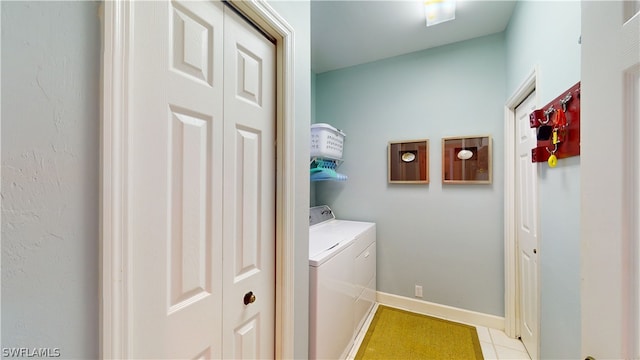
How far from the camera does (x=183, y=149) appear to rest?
2.42 feet

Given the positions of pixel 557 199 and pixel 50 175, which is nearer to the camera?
pixel 50 175

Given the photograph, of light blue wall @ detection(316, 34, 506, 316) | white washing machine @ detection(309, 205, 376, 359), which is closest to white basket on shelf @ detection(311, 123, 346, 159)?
light blue wall @ detection(316, 34, 506, 316)

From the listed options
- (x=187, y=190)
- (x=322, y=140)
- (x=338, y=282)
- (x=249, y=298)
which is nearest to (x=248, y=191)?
(x=187, y=190)

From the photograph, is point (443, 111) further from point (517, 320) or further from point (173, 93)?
point (173, 93)

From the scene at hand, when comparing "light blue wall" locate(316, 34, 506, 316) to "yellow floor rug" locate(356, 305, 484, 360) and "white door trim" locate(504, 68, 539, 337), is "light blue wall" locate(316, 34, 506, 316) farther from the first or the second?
"yellow floor rug" locate(356, 305, 484, 360)

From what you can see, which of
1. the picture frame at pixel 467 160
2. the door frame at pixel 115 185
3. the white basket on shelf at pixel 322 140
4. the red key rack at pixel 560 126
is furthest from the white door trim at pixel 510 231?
the door frame at pixel 115 185

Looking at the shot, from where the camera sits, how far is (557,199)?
127 centimetres

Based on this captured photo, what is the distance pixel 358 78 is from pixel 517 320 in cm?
272

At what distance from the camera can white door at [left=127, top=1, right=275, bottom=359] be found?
615mm

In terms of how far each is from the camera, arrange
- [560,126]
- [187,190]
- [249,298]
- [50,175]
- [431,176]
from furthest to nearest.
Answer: [431,176] → [560,126] → [249,298] → [187,190] → [50,175]

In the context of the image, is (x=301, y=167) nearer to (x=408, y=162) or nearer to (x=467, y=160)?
(x=408, y=162)

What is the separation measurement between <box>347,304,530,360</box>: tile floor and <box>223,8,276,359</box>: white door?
122cm

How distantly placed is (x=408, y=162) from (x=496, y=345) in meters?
1.69

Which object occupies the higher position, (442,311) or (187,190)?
(187,190)
